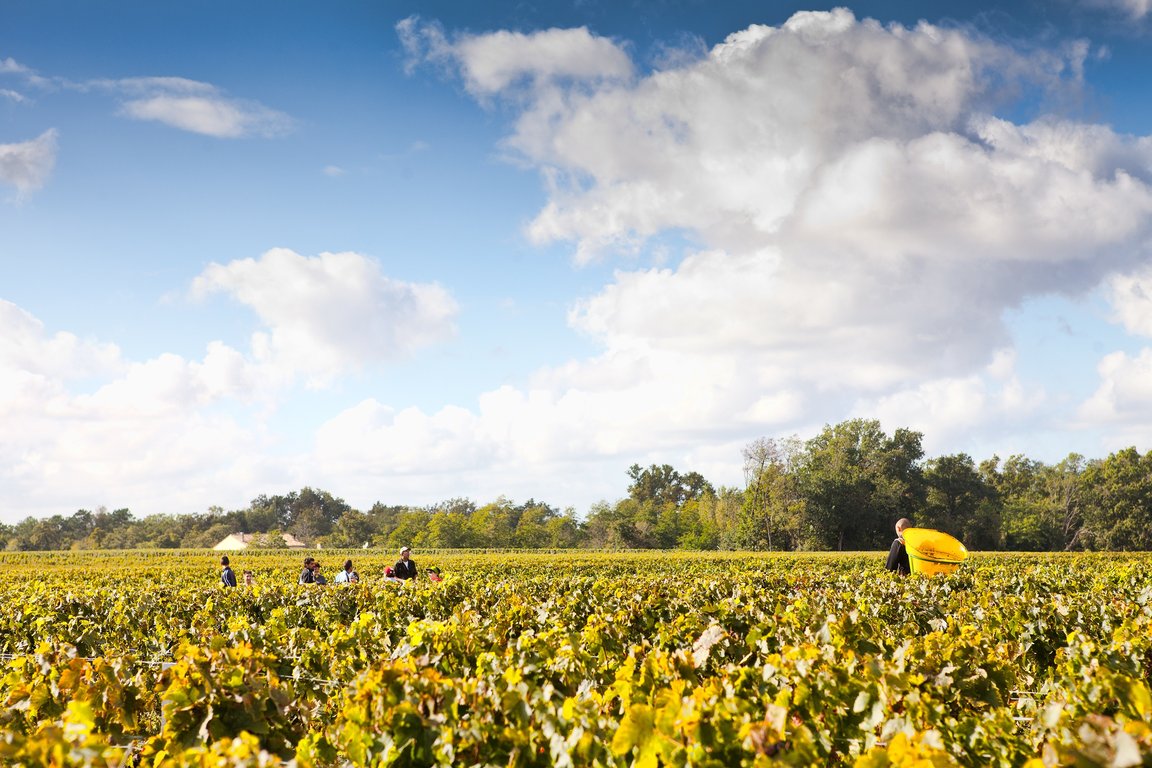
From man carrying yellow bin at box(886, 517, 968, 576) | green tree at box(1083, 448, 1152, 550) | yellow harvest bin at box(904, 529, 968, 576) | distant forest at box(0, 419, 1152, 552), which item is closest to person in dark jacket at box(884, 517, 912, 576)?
man carrying yellow bin at box(886, 517, 968, 576)

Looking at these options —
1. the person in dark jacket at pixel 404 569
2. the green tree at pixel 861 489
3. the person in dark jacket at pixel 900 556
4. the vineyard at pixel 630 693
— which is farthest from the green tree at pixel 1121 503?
the vineyard at pixel 630 693

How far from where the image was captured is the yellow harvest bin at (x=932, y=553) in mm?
11562

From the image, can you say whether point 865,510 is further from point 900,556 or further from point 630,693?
point 630,693

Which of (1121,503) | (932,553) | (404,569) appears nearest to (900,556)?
(932,553)

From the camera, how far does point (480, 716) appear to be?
3232 millimetres

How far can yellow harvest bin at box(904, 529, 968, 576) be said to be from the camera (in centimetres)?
1156

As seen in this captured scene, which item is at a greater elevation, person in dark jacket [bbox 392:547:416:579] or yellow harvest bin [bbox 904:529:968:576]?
yellow harvest bin [bbox 904:529:968:576]

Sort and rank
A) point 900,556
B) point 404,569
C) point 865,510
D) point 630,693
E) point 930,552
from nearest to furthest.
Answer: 1. point 630,693
2. point 930,552
3. point 900,556
4. point 404,569
5. point 865,510

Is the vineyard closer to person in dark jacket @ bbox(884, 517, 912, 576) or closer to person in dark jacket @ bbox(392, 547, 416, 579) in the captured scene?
person in dark jacket @ bbox(884, 517, 912, 576)

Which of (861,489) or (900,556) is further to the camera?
(861,489)

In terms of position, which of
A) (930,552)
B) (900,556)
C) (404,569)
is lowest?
(404,569)

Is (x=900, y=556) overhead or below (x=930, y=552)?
below

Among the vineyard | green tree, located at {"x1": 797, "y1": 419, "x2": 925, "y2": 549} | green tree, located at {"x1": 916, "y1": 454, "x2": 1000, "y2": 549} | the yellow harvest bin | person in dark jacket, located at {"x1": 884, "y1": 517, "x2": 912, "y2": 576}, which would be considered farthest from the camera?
green tree, located at {"x1": 916, "y1": 454, "x2": 1000, "y2": 549}

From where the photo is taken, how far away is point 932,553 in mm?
11594
